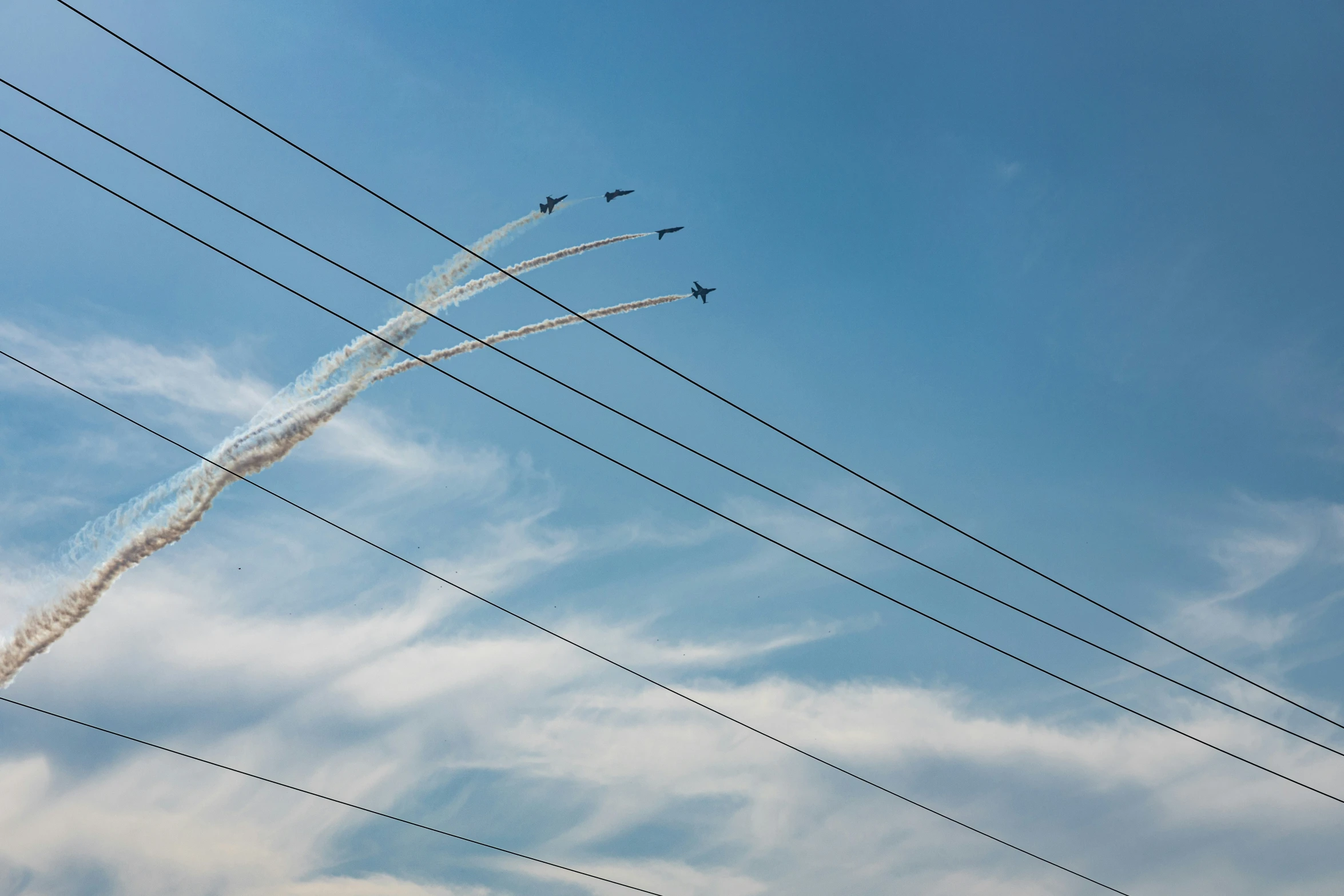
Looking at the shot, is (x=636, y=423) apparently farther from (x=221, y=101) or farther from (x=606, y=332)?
(x=221, y=101)

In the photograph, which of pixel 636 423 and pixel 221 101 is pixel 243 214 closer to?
pixel 221 101

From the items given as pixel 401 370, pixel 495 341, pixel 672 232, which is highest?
pixel 672 232

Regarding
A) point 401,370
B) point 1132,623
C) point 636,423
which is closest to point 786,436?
point 636,423

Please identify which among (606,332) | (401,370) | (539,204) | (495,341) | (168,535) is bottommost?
(606,332)

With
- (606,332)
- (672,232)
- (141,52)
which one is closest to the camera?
(141,52)

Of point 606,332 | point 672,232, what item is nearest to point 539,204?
point 672,232

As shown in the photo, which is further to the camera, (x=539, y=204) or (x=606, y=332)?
(x=539, y=204)

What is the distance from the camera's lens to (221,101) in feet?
82.1

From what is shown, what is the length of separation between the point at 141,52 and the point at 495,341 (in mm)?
54022

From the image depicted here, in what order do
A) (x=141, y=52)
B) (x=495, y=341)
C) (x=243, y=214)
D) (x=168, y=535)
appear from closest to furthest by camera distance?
(x=141, y=52) < (x=243, y=214) < (x=168, y=535) < (x=495, y=341)

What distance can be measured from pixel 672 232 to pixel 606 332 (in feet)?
249

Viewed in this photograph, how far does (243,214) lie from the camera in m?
26.4

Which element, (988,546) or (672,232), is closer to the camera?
(988,546)

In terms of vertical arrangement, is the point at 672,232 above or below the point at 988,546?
above
